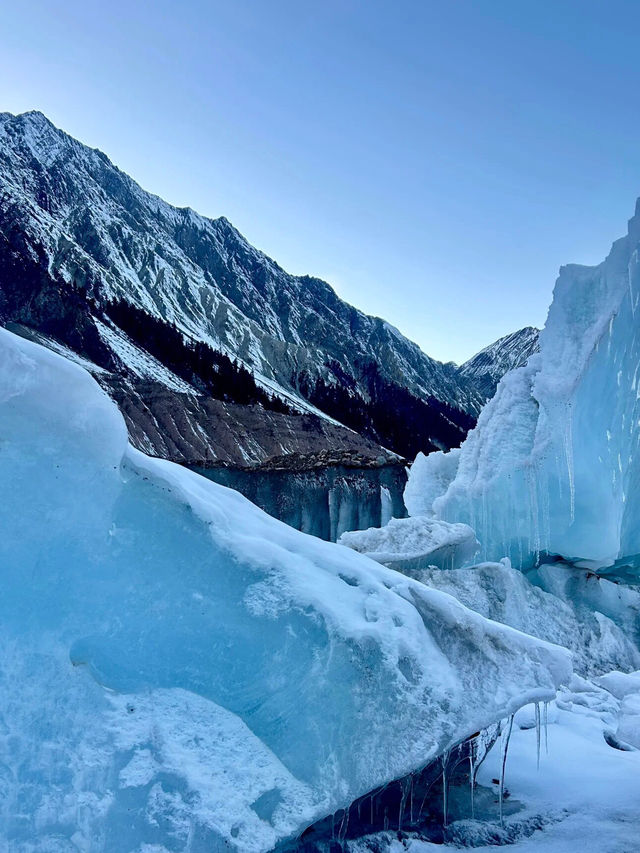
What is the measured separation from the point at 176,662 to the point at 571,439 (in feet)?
31.5

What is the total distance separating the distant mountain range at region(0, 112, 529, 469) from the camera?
39188 millimetres

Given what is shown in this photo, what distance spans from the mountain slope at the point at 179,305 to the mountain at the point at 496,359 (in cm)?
473

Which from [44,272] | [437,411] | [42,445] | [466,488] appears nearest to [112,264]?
[44,272]

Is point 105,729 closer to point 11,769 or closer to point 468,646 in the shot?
point 11,769

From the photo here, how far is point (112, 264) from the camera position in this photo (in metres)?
79.1

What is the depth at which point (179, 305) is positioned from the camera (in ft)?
259

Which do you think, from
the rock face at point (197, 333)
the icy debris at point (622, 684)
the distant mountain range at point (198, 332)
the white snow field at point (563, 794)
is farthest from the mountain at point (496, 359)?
the white snow field at point (563, 794)

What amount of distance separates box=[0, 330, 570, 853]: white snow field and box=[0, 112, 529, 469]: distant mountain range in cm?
1742

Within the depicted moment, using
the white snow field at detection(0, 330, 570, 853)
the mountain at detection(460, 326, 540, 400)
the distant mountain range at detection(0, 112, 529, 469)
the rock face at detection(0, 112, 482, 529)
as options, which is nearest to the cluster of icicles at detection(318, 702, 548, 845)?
the white snow field at detection(0, 330, 570, 853)

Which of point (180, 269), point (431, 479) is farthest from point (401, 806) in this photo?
point (180, 269)

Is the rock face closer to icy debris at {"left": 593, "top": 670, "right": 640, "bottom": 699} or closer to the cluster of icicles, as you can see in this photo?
icy debris at {"left": 593, "top": 670, "right": 640, "bottom": 699}

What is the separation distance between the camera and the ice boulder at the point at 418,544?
1123 cm

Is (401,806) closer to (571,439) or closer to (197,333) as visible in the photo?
(571,439)

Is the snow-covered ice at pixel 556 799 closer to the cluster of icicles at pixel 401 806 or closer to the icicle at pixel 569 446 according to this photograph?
the cluster of icicles at pixel 401 806
